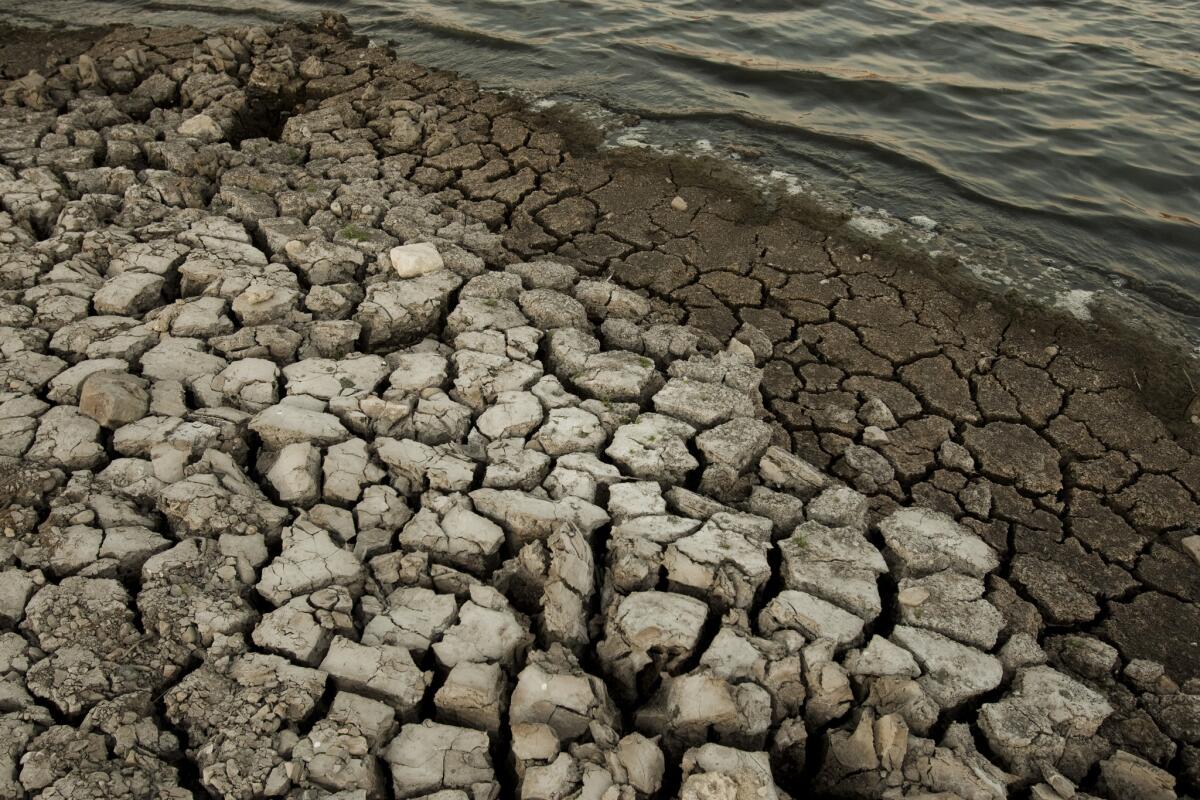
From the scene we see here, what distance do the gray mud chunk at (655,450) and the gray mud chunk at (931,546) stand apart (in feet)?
2.66

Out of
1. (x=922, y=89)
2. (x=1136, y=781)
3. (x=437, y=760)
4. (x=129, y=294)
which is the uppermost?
(x=922, y=89)

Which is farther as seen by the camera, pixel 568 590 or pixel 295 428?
pixel 295 428

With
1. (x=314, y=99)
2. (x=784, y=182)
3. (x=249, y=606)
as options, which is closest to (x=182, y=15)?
(x=314, y=99)

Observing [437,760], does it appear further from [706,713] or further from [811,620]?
[811,620]

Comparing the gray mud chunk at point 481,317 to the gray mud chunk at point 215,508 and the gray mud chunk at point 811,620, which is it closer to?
the gray mud chunk at point 215,508

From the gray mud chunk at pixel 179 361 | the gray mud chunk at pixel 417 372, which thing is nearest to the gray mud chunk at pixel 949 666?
the gray mud chunk at pixel 417 372

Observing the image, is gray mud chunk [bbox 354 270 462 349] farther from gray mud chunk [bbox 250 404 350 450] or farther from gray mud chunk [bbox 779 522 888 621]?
gray mud chunk [bbox 779 522 888 621]

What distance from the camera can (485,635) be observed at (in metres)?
2.55

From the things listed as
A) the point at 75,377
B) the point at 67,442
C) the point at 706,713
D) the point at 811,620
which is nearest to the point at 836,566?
the point at 811,620

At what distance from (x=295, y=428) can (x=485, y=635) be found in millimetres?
1141

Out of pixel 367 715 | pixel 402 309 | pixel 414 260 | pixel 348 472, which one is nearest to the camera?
pixel 367 715

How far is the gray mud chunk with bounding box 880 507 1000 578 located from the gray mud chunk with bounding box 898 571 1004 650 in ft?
0.26

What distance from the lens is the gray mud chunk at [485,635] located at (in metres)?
2.50

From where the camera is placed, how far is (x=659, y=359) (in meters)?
3.97
